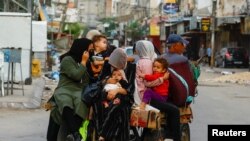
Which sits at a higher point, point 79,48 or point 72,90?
point 79,48

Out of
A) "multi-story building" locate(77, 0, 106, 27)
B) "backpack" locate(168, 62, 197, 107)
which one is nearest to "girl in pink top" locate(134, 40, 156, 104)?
"backpack" locate(168, 62, 197, 107)

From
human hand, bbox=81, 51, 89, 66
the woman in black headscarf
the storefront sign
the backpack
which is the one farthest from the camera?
the storefront sign

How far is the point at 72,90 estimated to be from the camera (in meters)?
8.67

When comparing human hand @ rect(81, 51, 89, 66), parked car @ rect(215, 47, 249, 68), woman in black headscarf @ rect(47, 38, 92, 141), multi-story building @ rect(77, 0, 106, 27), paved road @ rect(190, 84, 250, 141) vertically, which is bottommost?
parked car @ rect(215, 47, 249, 68)

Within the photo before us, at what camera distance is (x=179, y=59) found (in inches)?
363

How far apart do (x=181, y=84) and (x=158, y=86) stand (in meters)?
0.41

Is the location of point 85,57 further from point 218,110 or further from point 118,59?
point 218,110

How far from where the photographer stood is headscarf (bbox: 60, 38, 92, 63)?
8.65 metres

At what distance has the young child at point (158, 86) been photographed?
859 centimetres

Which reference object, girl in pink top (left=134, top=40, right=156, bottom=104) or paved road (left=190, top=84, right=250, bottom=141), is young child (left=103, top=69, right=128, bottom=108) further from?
paved road (left=190, top=84, right=250, bottom=141)

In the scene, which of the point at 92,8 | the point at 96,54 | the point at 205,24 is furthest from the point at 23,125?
the point at 92,8

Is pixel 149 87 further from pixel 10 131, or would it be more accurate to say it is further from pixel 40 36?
pixel 40 36

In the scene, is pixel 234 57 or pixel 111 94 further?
Result: pixel 234 57

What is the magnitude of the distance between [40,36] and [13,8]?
2.02 meters
